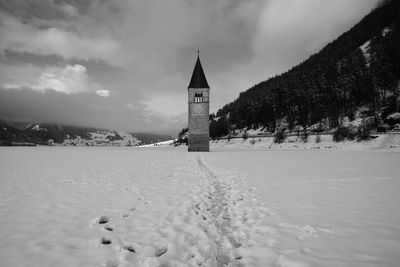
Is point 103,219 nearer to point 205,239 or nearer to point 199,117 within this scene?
point 205,239

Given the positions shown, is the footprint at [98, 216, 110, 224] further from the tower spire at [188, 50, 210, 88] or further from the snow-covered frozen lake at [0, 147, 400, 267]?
the tower spire at [188, 50, 210, 88]

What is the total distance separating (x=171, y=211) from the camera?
611cm

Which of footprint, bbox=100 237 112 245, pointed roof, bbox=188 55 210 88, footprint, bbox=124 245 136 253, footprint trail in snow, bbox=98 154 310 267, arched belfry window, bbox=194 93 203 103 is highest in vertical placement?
pointed roof, bbox=188 55 210 88

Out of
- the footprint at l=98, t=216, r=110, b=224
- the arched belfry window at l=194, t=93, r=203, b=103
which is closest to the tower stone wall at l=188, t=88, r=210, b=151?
the arched belfry window at l=194, t=93, r=203, b=103

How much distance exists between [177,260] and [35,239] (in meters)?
2.72

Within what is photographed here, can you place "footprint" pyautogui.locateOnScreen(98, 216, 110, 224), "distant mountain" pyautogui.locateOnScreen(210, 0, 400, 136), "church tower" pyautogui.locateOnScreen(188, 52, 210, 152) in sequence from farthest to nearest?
"distant mountain" pyautogui.locateOnScreen(210, 0, 400, 136) → "church tower" pyautogui.locateOnScreen(188, 52, 210, 152) → "footprint" pyautogui.locateOnScreen(98, 216, 110, 224)

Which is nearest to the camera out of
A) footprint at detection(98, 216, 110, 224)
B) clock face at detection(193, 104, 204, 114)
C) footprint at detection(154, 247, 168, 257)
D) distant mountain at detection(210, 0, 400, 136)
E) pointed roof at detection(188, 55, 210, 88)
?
footprint at detection(154, 247, 168, 257)

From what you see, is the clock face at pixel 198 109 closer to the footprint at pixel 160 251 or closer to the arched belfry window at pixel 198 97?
the arched belfry window at pixel 198 97

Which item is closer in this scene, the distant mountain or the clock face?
the clock face

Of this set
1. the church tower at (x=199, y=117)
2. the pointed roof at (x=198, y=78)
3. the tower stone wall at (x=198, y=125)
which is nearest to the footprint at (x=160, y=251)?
the church tower at (x=199, y=117)

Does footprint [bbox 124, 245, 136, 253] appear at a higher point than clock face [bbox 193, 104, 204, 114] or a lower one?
lower

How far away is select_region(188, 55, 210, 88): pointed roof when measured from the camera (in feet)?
141

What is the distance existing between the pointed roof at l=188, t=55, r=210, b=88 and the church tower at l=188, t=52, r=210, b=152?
0.53 meters

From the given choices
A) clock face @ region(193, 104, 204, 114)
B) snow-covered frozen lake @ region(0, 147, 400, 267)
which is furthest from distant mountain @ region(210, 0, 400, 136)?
snow-covered frozen lake @ region(0, 147, 400, 267)
